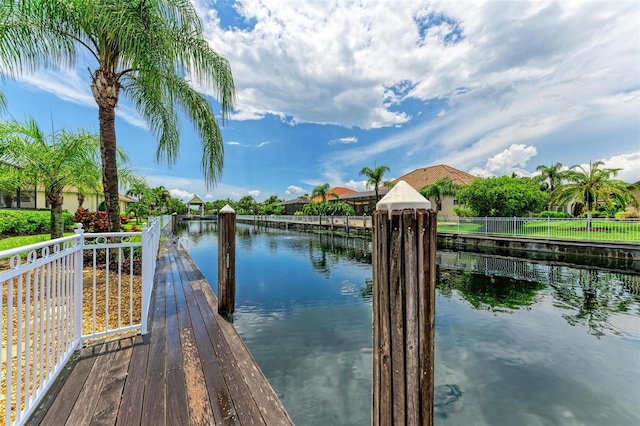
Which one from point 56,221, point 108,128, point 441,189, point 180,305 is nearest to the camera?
point 180,305

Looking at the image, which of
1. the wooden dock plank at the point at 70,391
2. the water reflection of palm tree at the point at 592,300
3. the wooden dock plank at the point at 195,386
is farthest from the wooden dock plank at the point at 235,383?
the water reflection of palm tree at the point at 592,300

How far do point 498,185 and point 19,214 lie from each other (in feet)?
85.9

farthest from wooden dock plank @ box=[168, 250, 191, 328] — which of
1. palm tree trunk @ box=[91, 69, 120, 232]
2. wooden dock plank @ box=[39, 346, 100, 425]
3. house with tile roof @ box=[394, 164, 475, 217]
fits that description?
house with tile roof @ box=[394, 164, 475, 217]

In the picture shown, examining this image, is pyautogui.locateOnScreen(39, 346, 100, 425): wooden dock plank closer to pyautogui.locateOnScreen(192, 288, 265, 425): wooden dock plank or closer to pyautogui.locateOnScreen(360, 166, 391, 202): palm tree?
pyautogui.locateOnScreen(192, 288, 265, 425): wooden dock plank

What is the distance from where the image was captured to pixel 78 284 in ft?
8.80

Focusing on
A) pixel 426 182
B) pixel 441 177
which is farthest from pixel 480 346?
pixel 426 182

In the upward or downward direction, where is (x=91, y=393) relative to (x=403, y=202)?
downward

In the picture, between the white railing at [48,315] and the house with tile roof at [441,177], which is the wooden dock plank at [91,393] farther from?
the house with tile roof at [441,177]

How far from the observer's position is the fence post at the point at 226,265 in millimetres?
4223

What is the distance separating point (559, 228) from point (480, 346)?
1244 centimetres

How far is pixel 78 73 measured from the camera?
19.7 feet

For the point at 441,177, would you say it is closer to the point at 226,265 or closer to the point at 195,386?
the point at 226,265

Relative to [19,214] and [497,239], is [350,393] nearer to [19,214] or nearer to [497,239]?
[497,239]

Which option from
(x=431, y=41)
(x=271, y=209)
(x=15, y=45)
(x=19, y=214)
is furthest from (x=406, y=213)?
(x=271, y=209)
